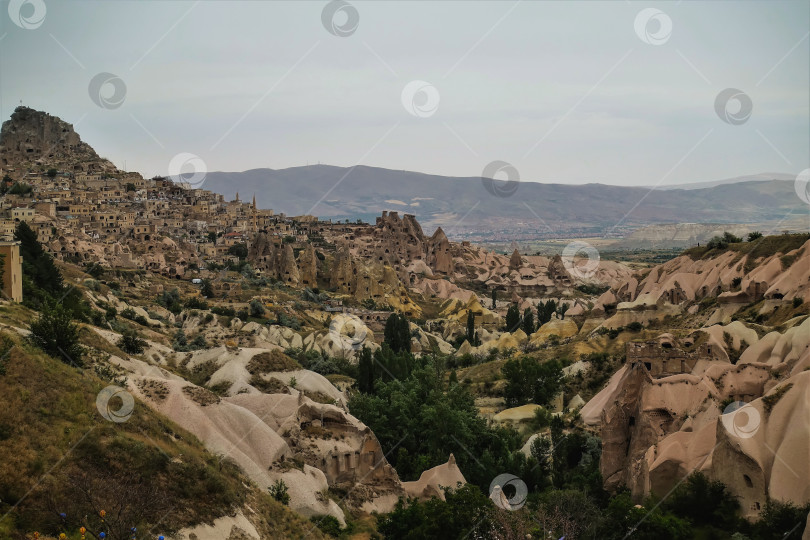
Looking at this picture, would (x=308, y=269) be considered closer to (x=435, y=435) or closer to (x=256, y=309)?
(x=256, y=309)

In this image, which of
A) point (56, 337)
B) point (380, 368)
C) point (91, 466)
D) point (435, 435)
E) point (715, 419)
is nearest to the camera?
point (91, 466)

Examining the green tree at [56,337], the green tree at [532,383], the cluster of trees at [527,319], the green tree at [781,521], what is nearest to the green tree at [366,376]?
the green tree at [532,383]

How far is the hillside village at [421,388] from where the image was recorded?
21.9 metres

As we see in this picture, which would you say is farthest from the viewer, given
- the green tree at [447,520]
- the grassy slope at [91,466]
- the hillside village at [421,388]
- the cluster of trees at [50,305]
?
the cluster of trees at [50,305]

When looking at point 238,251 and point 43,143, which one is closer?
point 238,251

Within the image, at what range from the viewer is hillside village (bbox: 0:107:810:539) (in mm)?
21875

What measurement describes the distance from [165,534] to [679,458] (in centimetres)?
1548

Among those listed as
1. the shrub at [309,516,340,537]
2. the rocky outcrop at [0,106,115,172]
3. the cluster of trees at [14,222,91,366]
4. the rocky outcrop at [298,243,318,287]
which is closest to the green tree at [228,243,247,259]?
the rocky outcrop at [298,243,318,287]

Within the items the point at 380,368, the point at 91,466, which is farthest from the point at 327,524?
the point at 380,368

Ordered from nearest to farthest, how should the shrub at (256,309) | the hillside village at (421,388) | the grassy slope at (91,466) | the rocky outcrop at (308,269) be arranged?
1. the grassy slope at (91,466)
2. the hillside village at (421,388)
3. the shrub at (256,309)
4. the rocky outcrop at (308,269)

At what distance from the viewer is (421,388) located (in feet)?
137

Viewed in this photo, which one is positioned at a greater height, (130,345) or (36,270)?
(36,270)

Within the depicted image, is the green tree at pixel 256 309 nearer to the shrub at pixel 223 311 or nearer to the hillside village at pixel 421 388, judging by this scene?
the hillside village at pixel 421 388

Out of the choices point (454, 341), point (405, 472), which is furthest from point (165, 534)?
point (454, 341)
